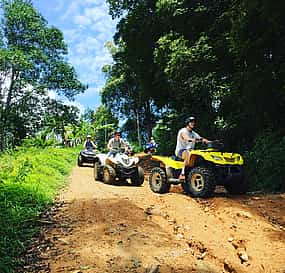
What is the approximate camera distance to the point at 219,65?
592 inches

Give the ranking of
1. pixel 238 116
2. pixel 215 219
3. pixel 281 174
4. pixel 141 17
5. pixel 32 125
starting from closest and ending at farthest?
pixel 215 219 → pixel 281 174 → pixel 238 116 → pixel 141 17 → pixel 32 125

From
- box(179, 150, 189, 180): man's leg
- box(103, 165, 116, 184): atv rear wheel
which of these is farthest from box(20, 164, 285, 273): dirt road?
box(103, 165, 116, 184): atv rear wheel

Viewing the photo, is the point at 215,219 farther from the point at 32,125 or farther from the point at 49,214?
the point at 32,125

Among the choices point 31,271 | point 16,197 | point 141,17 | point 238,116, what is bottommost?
point 31,271

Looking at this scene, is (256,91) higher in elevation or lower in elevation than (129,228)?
higher

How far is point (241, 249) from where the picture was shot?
5.54 meters

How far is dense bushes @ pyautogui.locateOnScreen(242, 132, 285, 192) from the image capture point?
1040 centimetres

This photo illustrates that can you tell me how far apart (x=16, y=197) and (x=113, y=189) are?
367 centimetres

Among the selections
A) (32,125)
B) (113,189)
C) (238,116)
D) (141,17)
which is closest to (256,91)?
(238,116)

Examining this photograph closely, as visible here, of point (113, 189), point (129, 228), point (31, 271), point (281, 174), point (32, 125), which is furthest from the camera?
point (32, 125)

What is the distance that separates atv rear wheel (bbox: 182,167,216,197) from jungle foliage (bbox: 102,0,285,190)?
2743 mm

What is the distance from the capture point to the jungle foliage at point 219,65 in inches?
447

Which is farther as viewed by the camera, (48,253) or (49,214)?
(49,214)

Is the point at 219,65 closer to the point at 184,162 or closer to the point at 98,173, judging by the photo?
the point at 98,173
